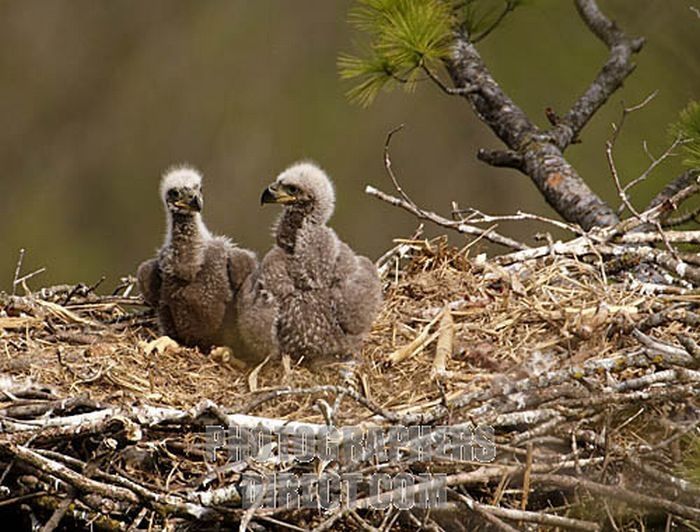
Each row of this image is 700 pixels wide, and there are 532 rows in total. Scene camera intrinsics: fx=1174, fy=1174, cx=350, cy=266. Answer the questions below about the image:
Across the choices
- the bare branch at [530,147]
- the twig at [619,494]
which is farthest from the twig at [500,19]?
the twig at [619,494]

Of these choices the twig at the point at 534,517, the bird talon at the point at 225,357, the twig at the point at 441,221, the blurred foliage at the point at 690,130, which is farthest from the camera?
the twig at the point at 441,221

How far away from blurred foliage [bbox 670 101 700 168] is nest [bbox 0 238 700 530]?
0.40 m

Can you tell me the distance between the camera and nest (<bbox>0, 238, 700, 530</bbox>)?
2.04m

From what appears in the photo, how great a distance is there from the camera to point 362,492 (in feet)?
6.75

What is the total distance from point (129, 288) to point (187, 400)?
3.52 feet

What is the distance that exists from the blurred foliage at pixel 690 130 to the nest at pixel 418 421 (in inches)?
15.8

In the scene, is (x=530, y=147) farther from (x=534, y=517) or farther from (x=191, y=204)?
(x=534, y=517)

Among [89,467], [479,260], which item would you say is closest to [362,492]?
[89,467]

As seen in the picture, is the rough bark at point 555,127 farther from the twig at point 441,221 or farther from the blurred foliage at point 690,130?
the blurred foliage at point 690,130

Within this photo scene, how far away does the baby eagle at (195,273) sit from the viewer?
275 cm

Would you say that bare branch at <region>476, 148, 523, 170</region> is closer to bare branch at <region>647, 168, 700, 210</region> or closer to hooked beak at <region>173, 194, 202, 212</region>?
bare branch at <region>647, 168, 700, 210</region>

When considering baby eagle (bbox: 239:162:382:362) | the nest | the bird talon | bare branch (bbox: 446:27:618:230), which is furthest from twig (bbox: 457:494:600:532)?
bare branch (bbox: 446:27:618:230)

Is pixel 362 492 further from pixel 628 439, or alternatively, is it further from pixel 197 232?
pixel 197 232

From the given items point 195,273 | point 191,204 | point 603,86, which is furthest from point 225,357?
point 603,86
